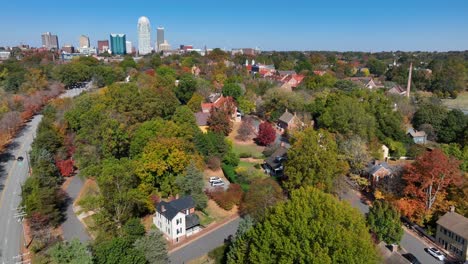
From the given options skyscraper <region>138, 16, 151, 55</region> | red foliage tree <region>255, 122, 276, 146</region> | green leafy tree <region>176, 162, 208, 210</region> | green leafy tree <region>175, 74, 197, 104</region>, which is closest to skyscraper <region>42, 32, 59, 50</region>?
skyscraper <region>138, 16, 151, 55</region>

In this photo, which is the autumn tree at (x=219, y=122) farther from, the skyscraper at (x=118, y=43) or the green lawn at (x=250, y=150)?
the skyscraper at (x=118, y=43)

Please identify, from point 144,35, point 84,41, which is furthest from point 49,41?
point 144,35

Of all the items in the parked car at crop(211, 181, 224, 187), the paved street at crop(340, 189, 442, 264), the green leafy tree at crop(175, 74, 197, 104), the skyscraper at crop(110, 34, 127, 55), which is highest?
the skyscraper at crop(110, 34, 127, 55)

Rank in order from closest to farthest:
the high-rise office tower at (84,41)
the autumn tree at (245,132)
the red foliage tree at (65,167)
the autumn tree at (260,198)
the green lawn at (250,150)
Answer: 1. the autumn tree at (260,198)
2. the red foliage tree at (65,167)
3. the green lawn at (250,150)
4. the autumn tree at (245,132)
5. the high-rise office tower at (84,41)

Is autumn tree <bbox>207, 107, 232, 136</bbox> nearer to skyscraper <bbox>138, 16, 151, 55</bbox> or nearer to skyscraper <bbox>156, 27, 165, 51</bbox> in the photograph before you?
skyscraper <bbox>138, 16, 151, 55</bbox>

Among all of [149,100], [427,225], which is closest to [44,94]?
[149,100]

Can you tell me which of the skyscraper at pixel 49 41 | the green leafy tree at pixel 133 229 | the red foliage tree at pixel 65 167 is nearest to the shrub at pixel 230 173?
the green leafy tree at pixel 133 229
